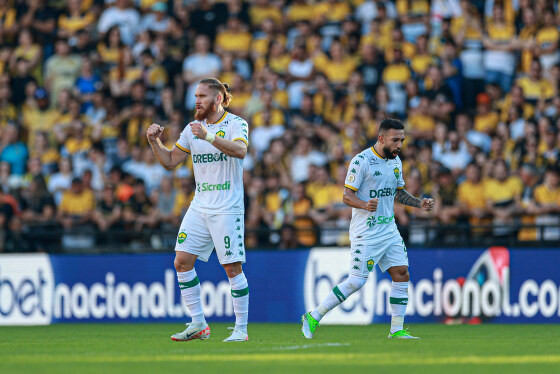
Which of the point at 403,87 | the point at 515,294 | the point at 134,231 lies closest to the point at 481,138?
the point at 403,87

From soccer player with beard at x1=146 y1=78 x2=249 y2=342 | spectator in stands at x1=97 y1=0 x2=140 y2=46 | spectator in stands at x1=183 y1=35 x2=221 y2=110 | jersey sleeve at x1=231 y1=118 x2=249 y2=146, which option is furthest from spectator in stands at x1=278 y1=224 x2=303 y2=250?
spectator in stands at x1=97 y1=0 x2=140 y2=46

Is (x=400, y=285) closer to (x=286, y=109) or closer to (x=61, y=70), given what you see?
(x=286, y=109)

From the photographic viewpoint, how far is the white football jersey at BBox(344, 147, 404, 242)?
1166 centimetres

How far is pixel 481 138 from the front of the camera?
60.3ft

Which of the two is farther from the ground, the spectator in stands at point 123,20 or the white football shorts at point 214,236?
the spectator in stands at point 123,20

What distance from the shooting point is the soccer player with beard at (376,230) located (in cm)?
1162

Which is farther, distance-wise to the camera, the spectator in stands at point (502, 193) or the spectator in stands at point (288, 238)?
the spectator in stands at point (288, 238)

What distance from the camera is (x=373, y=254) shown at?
11.6 meters

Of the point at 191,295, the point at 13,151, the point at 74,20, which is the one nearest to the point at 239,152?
the point at 191,295

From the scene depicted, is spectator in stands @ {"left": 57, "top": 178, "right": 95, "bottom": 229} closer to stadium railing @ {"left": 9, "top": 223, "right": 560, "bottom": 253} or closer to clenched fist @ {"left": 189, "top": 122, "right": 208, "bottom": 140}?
stadium railing @ {"left": 9, "top": 223, "right": 560, "bottom": 253}

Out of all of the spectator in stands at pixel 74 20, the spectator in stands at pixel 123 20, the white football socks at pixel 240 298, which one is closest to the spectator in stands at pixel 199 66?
the spectator in stands at pixel 123 20

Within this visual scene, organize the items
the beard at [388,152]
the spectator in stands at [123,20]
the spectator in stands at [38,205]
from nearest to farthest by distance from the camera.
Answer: the beard at [388,152] → the spectator in stands at [38,205] → the spectator in stands at [123,20]

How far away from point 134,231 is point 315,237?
299 cm

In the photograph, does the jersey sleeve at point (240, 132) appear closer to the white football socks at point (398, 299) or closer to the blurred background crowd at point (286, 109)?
the white football socks at point (398, 299)
